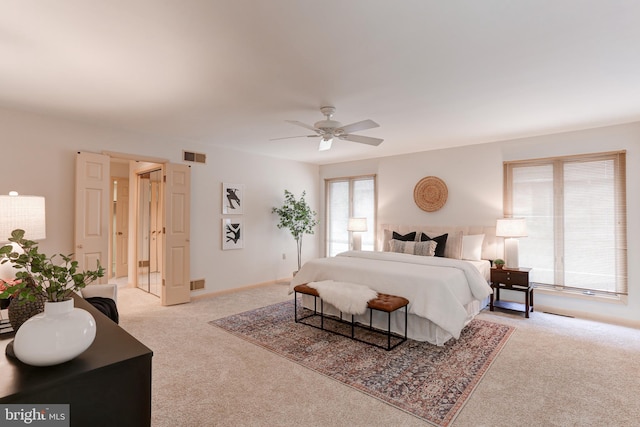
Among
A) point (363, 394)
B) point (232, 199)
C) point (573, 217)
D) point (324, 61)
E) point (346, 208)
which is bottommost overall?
point (363, 394)

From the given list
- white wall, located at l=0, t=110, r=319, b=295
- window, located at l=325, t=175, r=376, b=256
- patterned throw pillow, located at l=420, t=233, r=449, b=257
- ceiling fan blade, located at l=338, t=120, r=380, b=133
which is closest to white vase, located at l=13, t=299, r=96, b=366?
ceiling fan blade, located at l=338, t=120, r=380, b=133

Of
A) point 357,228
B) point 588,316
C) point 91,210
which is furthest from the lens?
point 357,228

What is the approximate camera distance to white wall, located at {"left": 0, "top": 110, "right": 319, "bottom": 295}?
3617mm

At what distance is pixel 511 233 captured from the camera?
4.41 metres

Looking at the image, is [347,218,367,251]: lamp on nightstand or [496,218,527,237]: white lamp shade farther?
[347,218,367,251]: lamp on nightstand

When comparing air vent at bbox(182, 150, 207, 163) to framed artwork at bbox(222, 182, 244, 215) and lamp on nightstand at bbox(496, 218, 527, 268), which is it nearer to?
framed artwork at bbox(222, 182, 244, 215)

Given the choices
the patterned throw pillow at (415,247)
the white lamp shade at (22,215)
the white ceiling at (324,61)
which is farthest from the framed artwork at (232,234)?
the white lamp shade at (22,215)

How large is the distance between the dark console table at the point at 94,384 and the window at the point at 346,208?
544 centimetres

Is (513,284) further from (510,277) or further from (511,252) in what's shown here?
(511,252)

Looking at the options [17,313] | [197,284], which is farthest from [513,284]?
[17,313]

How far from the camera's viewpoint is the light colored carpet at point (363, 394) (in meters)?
2.14

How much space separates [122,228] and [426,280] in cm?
639

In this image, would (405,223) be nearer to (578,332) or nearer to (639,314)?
(578,332)

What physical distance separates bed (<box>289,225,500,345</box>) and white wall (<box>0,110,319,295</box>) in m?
1.79
